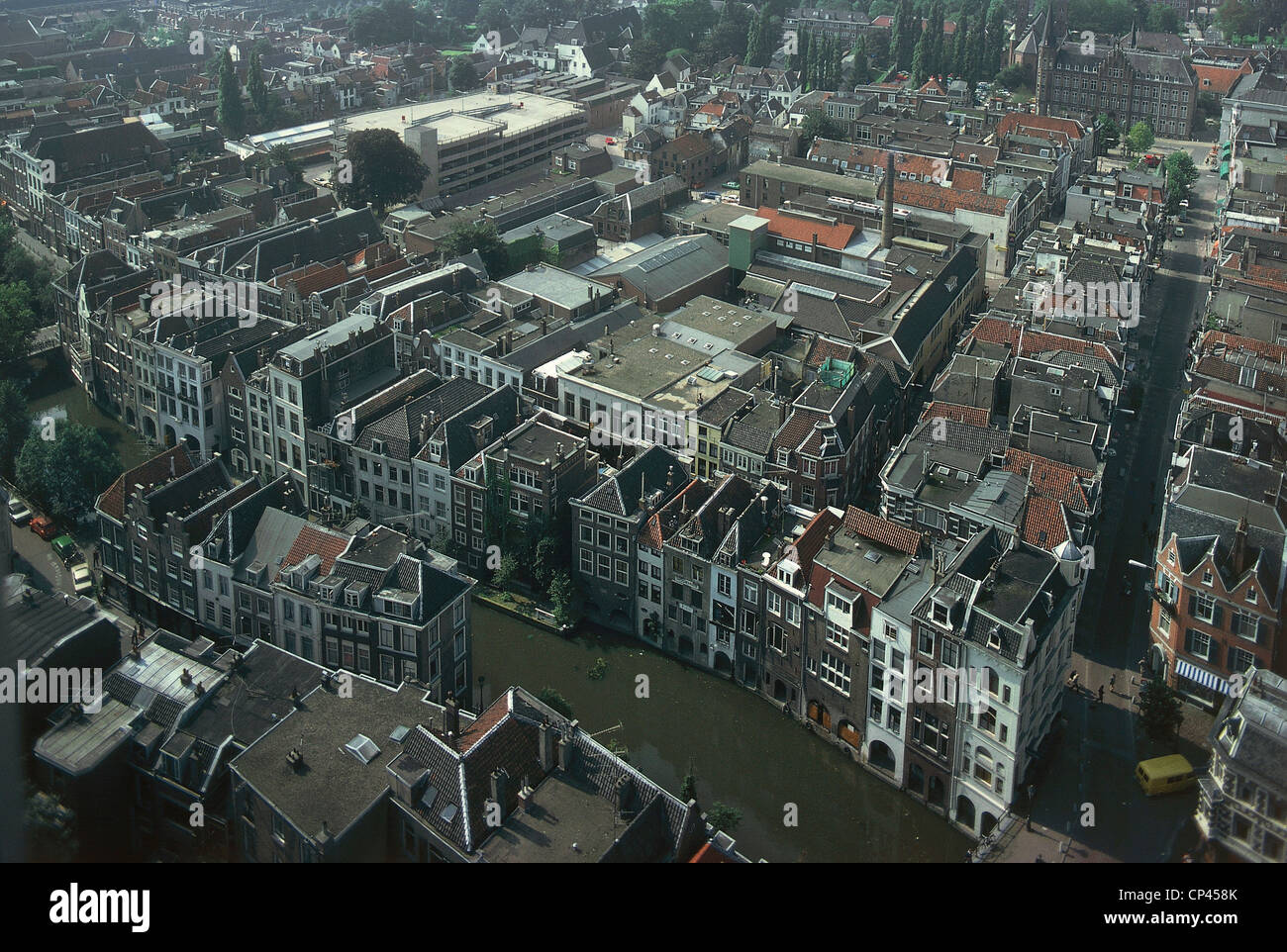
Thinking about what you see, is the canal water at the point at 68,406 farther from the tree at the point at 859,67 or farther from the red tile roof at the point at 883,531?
the tree at the point at 859,67

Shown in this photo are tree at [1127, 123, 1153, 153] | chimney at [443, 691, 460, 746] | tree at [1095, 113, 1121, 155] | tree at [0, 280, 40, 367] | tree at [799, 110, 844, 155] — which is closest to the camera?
chimney at [443, 691, 460, 746]

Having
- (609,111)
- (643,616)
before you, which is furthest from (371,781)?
(609,111)

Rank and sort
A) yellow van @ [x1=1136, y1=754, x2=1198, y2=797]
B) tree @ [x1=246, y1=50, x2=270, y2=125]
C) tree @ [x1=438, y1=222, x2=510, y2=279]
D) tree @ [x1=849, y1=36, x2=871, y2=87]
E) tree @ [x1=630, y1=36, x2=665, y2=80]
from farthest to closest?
tree @ [x1=630, y1=36, x2=665, y2=80], tree @ [x1=849, y1=36, x2=871, y2=87], tree @ [x1=246, y1=50, x2=270, y2=125], tree @ [x1=438, y1=222, x2=510, y2=279], yellow van @ [x1=1136, y1=754, x2=1198, y2=797]

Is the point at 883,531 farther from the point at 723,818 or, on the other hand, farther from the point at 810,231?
the point at 810,231

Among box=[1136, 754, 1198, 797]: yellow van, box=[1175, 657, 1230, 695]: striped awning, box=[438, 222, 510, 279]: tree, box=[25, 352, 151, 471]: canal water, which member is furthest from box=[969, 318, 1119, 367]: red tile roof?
box=[25, 352, 151, 471]: canal water

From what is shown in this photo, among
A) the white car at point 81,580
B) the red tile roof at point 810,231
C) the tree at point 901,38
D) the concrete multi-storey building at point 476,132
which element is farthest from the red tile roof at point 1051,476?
the tree at point 901,38

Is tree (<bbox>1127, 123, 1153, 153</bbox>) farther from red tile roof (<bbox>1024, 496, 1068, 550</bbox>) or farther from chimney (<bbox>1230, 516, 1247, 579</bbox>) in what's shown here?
chimney (<bbox>1230, 516, 1247, 579</bbox>)
